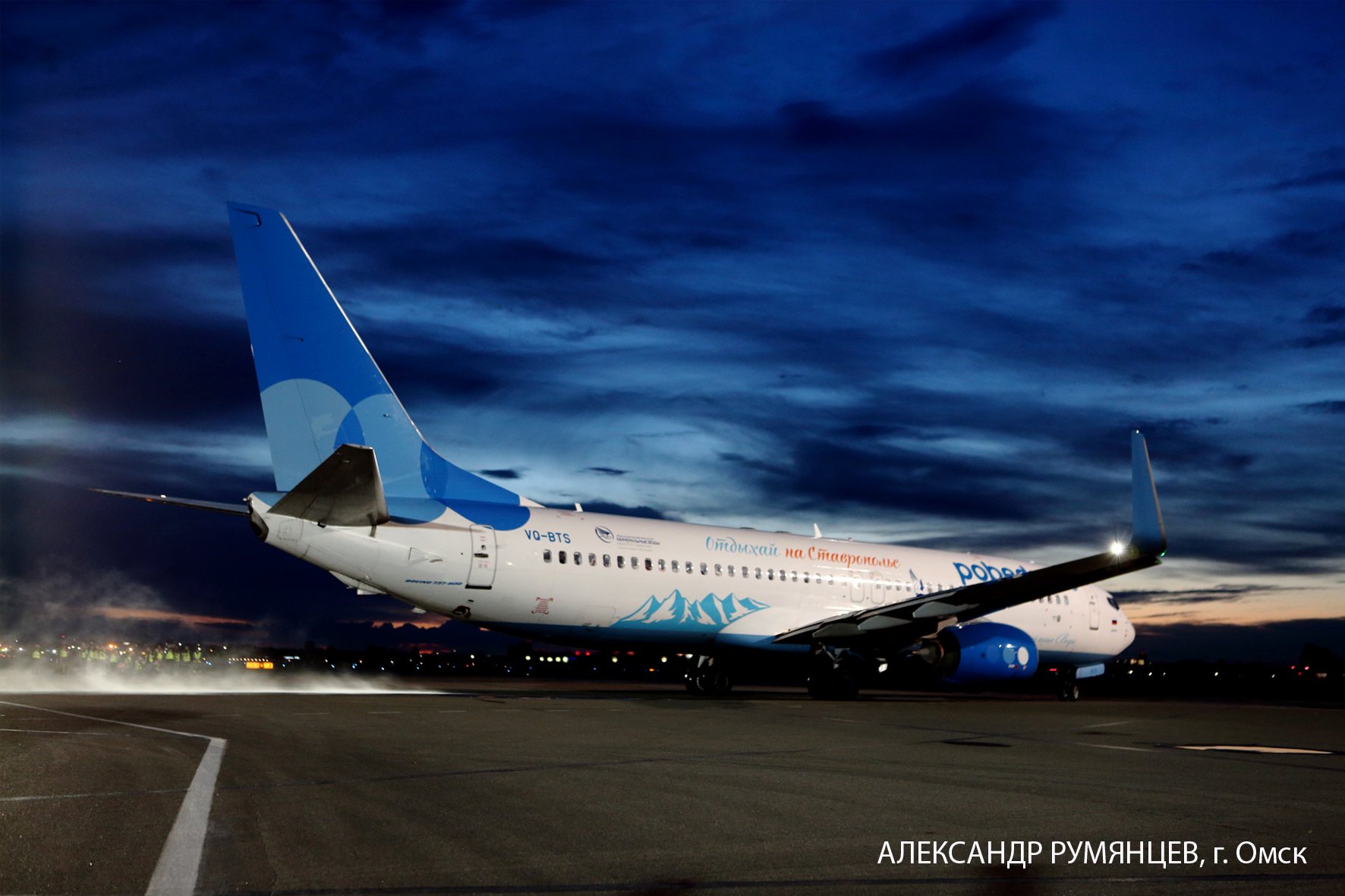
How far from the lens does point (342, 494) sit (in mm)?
19391

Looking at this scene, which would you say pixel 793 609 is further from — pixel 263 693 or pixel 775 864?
pixel 775 864

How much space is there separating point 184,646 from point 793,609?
187ft

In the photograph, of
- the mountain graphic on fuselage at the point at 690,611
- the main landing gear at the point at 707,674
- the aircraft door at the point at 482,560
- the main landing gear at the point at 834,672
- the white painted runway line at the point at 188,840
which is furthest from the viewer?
the main landing gear at the point at 707,674

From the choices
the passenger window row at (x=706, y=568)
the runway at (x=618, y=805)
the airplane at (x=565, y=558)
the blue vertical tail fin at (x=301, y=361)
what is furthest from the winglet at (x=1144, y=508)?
the blue vertical tail fin at (x=301, y=361)

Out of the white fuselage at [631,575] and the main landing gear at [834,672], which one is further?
the main landing gear at [834,672]

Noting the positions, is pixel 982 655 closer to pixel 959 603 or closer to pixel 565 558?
pixel 959 603

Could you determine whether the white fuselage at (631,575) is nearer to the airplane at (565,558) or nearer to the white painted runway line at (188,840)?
the airplane at (565,558)

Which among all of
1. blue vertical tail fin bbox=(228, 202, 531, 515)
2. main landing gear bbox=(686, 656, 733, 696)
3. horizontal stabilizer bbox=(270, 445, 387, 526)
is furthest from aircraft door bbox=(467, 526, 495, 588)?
main landing gear bbox=(686, 656, 733, 696)

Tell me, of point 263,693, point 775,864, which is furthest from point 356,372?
point 775,864

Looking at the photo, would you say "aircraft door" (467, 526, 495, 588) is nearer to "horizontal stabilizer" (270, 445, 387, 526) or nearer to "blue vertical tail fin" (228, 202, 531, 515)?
"blue vertical tail fin" (228, 202, 531, 515)

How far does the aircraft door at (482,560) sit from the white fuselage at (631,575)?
0.08 feet

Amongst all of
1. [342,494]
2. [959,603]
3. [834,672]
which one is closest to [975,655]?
[959,603]

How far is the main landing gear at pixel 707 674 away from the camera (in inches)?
1163

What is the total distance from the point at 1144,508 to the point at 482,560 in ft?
42.4
